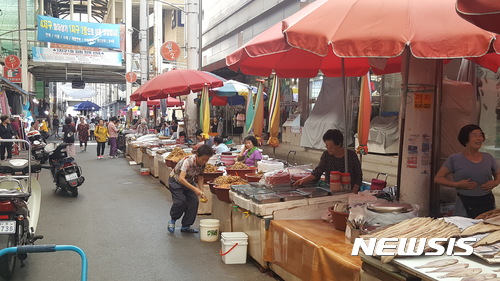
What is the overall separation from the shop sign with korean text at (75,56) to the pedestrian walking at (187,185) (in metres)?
28.3

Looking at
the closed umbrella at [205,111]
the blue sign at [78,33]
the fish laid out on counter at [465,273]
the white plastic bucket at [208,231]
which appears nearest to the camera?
the fish laid out on counter at [465,273]

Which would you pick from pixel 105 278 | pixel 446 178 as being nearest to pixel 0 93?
pixel 105 278

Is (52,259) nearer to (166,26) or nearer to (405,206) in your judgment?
(405,206)

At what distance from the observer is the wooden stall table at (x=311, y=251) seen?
3.94m

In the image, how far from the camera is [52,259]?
6.04m

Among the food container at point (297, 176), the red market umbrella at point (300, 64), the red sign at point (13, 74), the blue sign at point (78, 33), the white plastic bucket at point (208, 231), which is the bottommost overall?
the white plastic bucket at point (208, 231)

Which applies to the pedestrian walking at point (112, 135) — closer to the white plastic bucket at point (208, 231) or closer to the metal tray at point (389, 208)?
the white plastic bucket at point (208, 231)

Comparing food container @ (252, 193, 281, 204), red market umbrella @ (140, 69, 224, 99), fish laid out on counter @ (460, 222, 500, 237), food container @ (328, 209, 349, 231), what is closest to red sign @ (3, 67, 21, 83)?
red market umbrella @ (140, 69, 224, 99)

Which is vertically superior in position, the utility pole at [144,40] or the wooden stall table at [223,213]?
the utility pole at [144,40]

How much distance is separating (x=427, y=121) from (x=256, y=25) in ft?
60.5

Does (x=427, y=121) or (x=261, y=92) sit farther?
(x=261, y=92)

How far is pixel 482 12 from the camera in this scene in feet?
8.67

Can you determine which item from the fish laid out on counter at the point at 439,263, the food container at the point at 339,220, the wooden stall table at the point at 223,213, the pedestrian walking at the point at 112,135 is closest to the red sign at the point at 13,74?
the pedestrian walking at the point at 112,135

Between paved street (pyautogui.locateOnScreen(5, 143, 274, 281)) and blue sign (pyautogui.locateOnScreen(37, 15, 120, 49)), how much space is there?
68.6 feet
